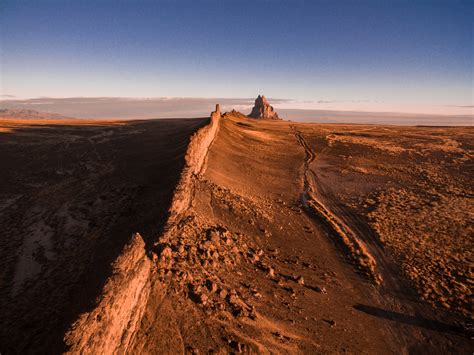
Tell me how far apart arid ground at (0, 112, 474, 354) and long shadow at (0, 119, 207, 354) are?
0.07m

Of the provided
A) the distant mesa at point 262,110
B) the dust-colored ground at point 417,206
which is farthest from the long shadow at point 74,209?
the distant mesa at point 262,110

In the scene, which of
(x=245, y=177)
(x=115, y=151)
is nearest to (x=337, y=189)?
(x=245, y=177)

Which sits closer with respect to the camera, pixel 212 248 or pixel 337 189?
pixel 212 248

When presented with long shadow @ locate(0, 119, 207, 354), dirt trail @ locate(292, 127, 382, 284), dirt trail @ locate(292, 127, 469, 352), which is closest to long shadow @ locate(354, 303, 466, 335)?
dirt trail @ locate(292, 127, 469, 352)

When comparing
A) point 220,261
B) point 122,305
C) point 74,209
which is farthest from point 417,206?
point 74,209

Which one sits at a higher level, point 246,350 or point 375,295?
point 246,350

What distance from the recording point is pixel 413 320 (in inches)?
410

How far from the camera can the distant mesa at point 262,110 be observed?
14400cm

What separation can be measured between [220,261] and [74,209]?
10.1 m

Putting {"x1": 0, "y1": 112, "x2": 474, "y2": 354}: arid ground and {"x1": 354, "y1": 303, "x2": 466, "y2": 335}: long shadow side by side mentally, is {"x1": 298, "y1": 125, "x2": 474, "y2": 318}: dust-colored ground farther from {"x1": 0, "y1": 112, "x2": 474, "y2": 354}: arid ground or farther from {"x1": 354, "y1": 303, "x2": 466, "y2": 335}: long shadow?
{"x1": 354, "y1": 303, "x2": 466, "y2": 335}: long shadow

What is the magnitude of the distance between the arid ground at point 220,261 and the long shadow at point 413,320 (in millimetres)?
66

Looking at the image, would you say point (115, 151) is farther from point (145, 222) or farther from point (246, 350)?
point (246, 350)

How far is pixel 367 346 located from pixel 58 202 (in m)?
17.6

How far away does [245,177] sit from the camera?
24688 millimetres
